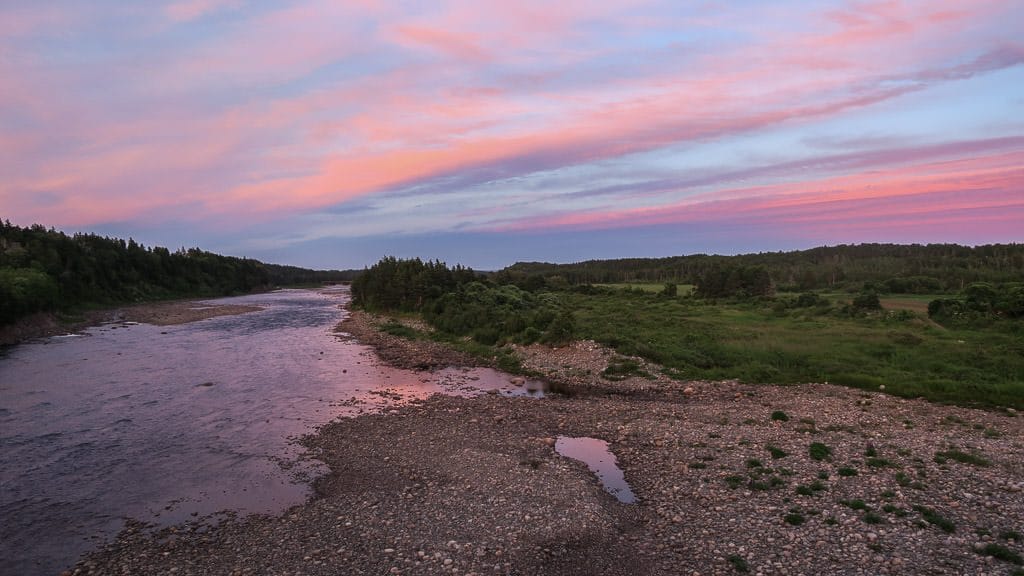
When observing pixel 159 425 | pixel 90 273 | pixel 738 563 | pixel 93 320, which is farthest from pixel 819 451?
pixel 90 273

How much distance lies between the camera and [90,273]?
79938 mm

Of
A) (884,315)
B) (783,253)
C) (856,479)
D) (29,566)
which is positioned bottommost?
(29,566)

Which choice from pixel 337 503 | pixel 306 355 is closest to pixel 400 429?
pixel 337 503

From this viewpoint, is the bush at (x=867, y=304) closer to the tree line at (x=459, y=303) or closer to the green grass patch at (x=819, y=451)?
the tree line at (x=459, y=303)

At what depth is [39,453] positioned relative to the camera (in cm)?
1706

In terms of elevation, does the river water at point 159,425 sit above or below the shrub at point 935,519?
below

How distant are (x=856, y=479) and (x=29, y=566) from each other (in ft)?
61.2

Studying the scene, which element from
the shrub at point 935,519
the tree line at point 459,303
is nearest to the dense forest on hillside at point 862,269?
the tree line at point 459,303

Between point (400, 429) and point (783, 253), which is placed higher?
point (783, 253)

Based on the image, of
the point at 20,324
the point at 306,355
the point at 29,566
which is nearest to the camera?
the point at 29,566

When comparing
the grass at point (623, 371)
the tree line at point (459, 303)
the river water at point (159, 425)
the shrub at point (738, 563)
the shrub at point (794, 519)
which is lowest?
the river water at point (159, 425)

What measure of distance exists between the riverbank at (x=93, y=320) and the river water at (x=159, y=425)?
624cm

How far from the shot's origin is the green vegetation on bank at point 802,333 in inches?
950

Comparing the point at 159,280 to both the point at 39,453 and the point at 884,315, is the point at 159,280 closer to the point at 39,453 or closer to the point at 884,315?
the point at 39,453
